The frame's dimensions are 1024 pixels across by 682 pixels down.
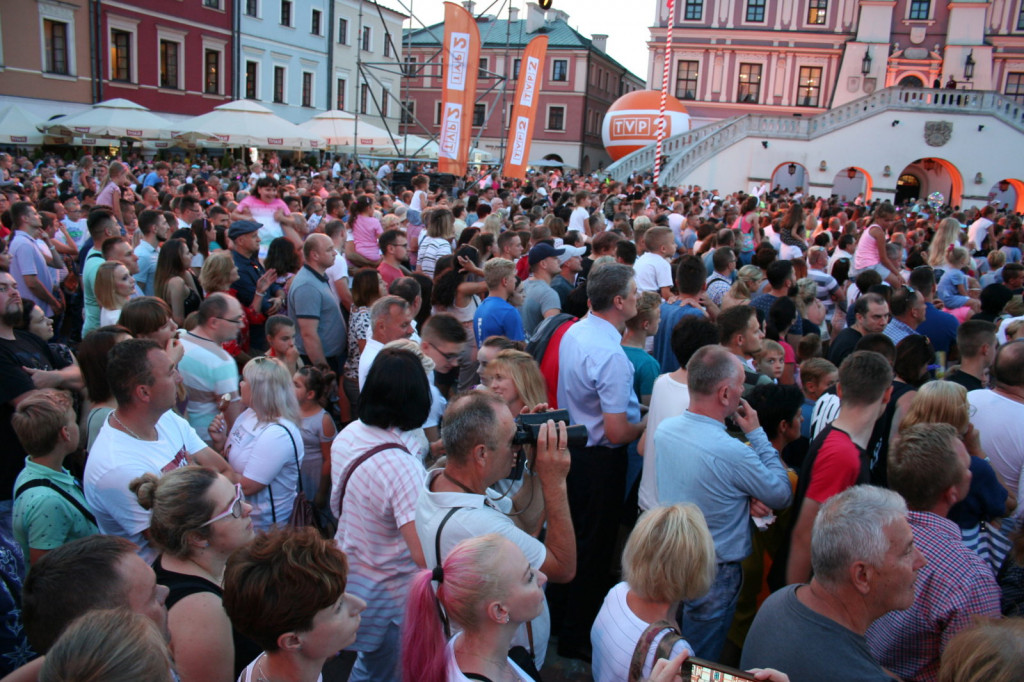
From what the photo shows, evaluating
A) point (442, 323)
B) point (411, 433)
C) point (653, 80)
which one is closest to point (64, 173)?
point (442, 323)

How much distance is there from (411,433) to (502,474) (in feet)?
1.82

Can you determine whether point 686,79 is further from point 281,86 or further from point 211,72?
point 211,72

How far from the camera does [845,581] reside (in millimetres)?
2170

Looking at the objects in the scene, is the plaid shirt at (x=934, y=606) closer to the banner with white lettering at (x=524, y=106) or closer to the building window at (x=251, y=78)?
the banner with white lettering at (x=524, y=106)

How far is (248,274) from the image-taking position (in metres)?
5.95

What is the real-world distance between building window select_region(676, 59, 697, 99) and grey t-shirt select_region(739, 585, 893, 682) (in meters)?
39.9

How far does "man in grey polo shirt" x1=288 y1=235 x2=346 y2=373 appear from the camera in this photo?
5.24 m

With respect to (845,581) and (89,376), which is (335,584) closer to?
(845,581)

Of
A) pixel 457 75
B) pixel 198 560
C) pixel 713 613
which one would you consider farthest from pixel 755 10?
pixel 198 560

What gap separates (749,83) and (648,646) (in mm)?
40544

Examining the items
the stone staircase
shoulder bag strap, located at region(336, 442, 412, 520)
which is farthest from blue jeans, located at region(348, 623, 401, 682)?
the stone staircase

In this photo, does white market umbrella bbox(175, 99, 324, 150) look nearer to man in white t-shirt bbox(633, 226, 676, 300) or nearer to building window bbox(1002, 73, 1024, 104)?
man in white t-shirt bbox(633, 226, 676, 300)

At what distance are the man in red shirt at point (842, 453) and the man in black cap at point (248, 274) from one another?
14.4 feet

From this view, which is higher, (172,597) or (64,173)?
(64,173)
